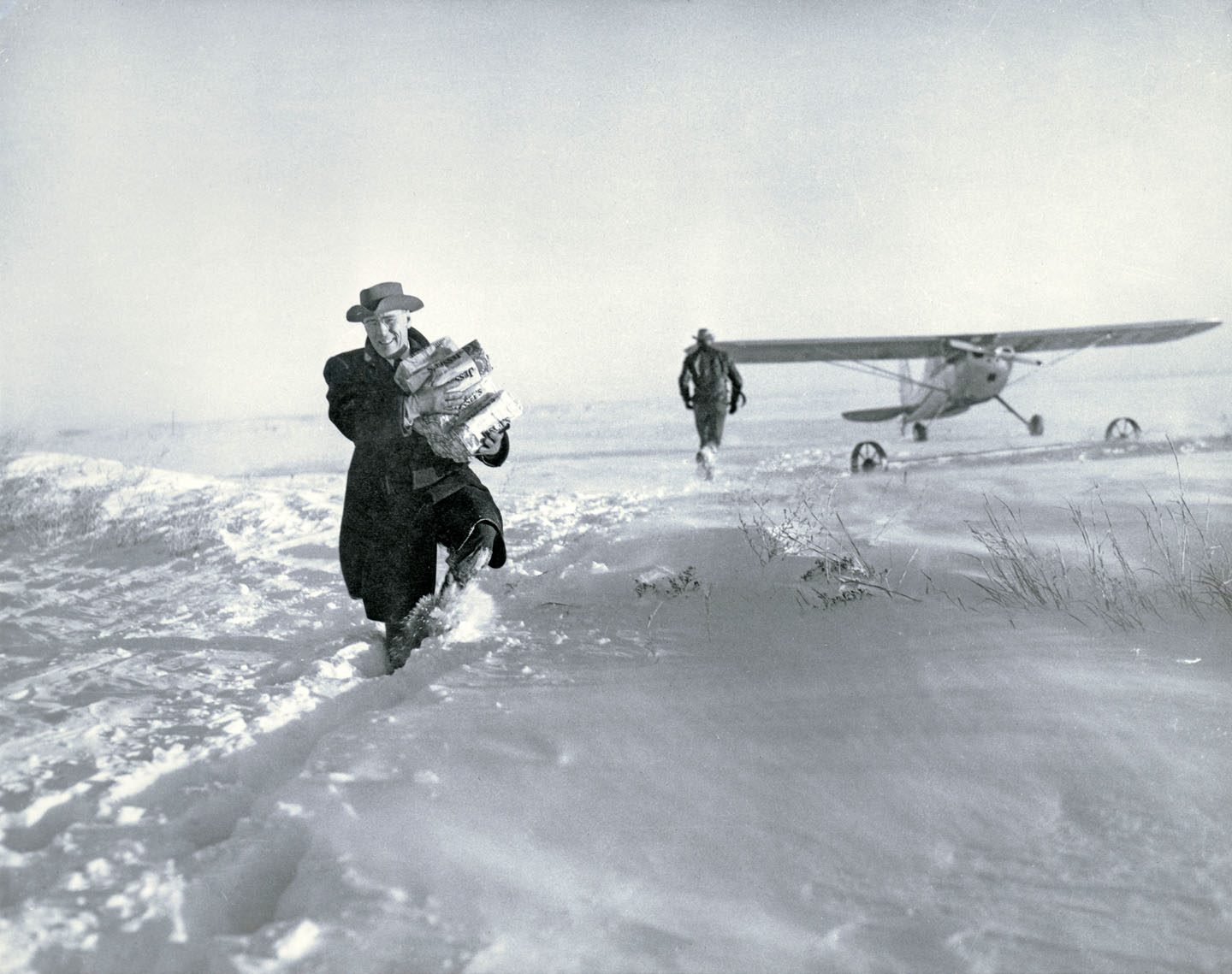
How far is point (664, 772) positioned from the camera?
1.76 meters

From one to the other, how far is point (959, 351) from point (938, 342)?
46cm

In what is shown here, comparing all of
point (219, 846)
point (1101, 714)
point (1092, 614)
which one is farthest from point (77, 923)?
point (1092, 614)

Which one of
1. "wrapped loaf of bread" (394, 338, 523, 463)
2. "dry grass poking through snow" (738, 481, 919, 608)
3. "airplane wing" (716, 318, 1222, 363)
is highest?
"airplane wing" (716, 318, 1222, 363)

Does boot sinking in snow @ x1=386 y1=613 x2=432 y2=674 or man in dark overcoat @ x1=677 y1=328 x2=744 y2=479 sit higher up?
man in dark overcoat @ x1=677 y1=328 x2=744 y2=479

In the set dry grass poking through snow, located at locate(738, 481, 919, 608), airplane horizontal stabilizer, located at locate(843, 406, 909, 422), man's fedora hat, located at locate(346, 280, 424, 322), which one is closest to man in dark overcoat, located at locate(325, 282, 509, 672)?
man's fedora hat, located at locate(346, 280, 424, 322)

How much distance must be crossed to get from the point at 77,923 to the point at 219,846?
0.87ft

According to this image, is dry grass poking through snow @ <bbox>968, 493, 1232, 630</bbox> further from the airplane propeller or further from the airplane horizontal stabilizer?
the airplane horizontal stabilizer

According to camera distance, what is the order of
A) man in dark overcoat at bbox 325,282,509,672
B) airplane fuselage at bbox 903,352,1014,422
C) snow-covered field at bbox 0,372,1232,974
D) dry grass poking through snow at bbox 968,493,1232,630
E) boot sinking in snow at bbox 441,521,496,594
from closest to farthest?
snow-covered field at bbox 0,372,1232,974
dry grass poking through snow at bbox 968,493,1232,630
man in dark overcoat at bbox 325,282,509,672
boot sinking in snow at bbox 441,521,496,594
airplane fuselage at bbox 903,352,1014,422

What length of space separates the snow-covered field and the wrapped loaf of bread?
35.2 inches

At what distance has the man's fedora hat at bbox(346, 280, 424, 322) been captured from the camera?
9.52 ft

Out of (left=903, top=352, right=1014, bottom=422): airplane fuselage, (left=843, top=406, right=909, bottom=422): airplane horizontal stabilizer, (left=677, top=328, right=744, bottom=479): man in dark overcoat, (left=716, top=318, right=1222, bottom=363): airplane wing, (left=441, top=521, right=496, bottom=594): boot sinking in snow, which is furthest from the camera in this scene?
(left=843, top=406, right=909, bottom=422): airplane horizontal stabilizer

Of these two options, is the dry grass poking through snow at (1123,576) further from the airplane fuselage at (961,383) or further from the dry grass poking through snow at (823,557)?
the airplane fuselage at (961,383)

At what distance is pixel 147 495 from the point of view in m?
7.83

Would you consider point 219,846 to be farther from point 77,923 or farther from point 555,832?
point 555,832
